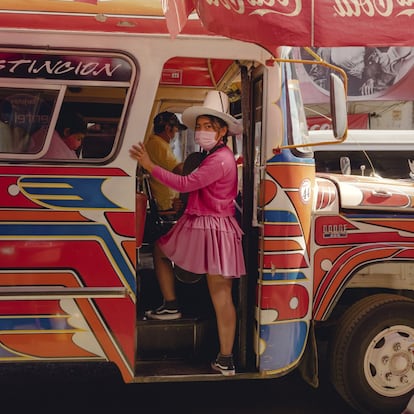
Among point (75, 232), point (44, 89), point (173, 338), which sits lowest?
point (173, 338)

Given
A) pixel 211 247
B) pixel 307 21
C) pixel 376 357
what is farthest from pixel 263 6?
pixel 376 357

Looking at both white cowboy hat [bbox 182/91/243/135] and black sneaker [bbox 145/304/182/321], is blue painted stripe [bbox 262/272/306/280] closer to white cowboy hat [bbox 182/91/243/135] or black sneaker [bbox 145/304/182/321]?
black sneaker [bbox 145/304/182/321]

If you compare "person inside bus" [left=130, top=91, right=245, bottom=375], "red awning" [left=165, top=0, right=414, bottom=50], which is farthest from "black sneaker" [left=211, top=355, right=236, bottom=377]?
"red awning" [left=165, top=0, right=414, bottom=50]

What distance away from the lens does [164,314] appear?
15.2 feet

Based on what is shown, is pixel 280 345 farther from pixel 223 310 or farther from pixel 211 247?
pixel 211 247

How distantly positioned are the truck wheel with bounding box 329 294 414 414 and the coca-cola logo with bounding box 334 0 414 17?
1935mm

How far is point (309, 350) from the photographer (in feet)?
15.2

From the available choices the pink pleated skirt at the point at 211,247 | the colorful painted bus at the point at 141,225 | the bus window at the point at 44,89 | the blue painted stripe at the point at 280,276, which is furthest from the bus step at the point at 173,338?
the bus window at the point at 44,89

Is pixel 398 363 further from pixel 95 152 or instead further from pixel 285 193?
pixel 95 152

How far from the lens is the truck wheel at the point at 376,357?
181 inches

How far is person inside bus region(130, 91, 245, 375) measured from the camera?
4.31 metres

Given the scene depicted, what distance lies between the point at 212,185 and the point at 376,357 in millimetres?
1658

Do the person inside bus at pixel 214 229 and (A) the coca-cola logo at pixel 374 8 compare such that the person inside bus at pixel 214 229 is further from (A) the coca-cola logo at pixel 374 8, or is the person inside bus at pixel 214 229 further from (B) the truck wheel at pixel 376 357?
(A) the coca-cola logo at pixel 374 8

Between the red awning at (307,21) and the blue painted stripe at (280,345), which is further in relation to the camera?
the blue painted stripe at (280,345)
